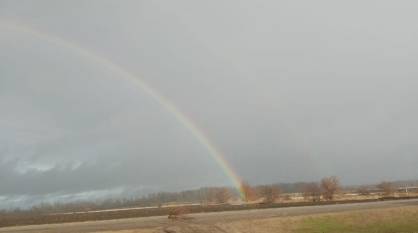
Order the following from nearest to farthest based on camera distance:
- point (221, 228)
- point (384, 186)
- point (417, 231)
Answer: point (221, 228) → point (417, 231) → point (384, 186)

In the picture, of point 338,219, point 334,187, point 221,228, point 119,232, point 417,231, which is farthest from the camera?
point 334,187

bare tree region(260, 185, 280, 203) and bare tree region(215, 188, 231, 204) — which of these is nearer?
bare tree region(260, 185, 280, 203)

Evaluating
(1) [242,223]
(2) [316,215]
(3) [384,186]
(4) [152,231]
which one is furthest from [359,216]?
(3) [384,186]

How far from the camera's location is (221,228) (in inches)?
1853

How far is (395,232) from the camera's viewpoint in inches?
2025

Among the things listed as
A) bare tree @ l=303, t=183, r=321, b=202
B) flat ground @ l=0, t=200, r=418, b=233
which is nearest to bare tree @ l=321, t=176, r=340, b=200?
bare tree @ l=303, t=183, r=321, b=202

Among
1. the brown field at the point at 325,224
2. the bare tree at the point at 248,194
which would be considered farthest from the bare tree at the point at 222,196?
the brown field at the point at 325,224

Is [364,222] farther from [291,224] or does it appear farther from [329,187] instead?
[329,187]

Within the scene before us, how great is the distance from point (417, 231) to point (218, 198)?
339 ft

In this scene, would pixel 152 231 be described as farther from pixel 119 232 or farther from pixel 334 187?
pixel 334 187

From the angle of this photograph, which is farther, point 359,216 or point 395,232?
point 359,216

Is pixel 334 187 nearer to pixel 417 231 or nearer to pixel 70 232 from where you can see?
pixel 417 231

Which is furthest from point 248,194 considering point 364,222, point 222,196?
point 364,222

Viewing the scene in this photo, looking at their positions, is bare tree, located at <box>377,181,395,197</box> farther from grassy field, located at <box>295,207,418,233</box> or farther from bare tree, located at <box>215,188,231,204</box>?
grassy field, located at <box>295,207,418,233</box>
